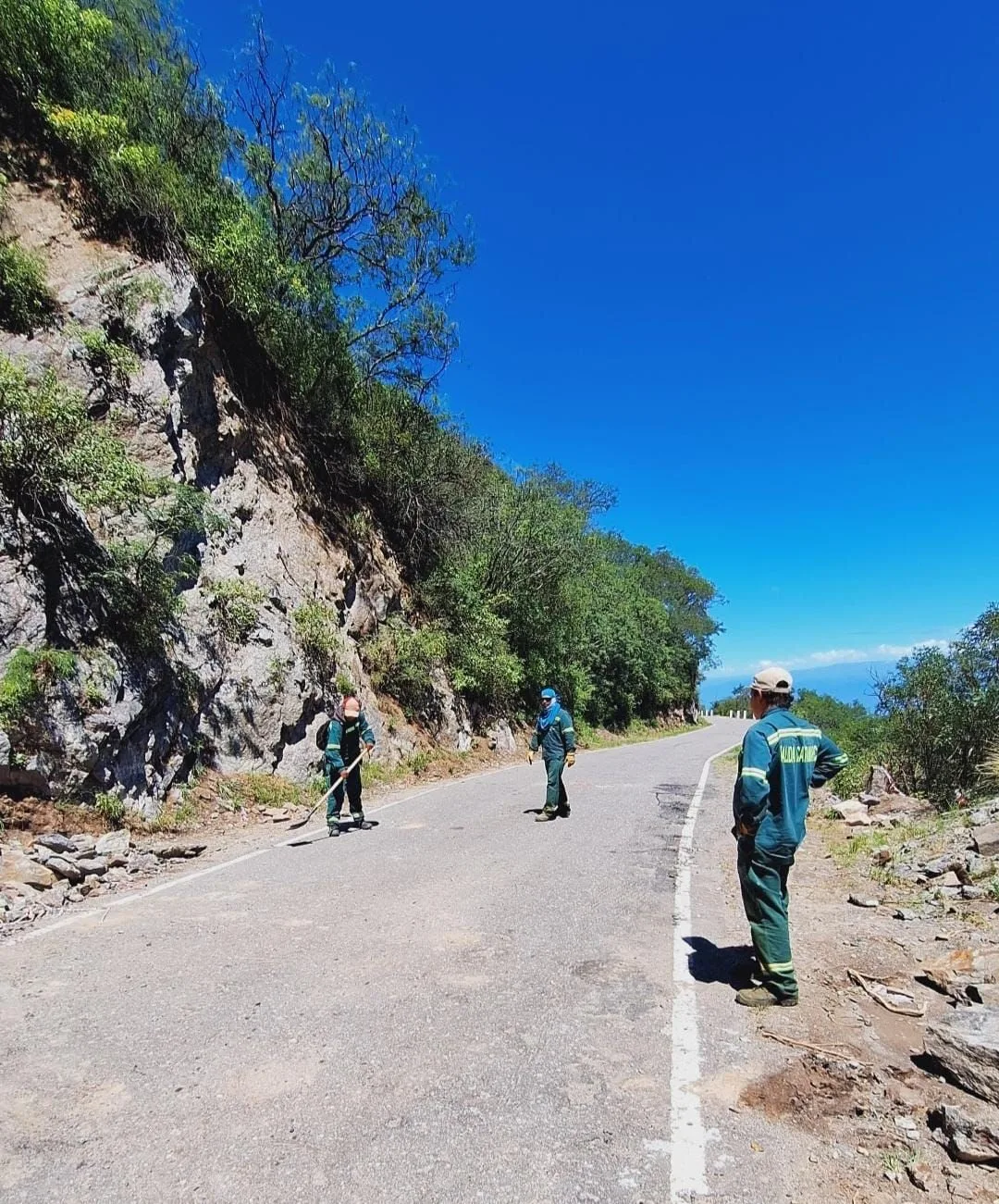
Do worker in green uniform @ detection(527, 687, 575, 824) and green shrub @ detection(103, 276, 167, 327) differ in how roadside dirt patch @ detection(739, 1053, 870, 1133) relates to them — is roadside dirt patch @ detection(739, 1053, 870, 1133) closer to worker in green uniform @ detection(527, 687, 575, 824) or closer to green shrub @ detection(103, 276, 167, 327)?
worker in green uniform @ detection(527, 687, 575, 824)

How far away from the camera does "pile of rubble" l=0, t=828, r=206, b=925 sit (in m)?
5.83

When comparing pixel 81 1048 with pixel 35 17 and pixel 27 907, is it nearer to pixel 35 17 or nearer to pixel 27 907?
pixel 27 907

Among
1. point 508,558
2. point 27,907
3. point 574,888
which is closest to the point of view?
point 27,907

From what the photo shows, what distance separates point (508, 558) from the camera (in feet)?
76.8

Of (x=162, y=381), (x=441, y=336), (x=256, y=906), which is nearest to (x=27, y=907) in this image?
(x=256, y=906)

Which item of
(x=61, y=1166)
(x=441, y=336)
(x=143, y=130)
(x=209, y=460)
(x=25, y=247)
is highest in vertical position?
(x=143, y=130)

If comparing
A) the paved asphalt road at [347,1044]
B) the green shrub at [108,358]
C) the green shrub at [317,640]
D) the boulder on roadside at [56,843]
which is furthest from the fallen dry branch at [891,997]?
the green shrub at [108,358]

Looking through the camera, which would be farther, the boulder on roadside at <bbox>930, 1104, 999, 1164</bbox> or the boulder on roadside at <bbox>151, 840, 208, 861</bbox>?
the boulder on roadside at <bbox>151, 840, 208, 861</bbox>

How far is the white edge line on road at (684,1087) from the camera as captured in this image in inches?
101

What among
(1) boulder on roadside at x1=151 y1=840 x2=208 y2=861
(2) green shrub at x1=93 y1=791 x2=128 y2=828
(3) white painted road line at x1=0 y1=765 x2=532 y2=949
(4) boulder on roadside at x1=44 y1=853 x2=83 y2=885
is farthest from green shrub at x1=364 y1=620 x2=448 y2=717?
(4) boulder on roadside at x1=44 y1=853 x2=83 y2=885

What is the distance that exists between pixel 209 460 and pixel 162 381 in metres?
1.98

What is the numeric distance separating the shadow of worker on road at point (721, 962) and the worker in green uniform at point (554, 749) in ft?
15.7

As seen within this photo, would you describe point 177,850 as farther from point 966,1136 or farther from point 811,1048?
point 966,1136

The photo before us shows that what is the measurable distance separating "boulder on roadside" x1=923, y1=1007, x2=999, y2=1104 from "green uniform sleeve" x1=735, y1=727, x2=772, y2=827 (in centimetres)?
130
